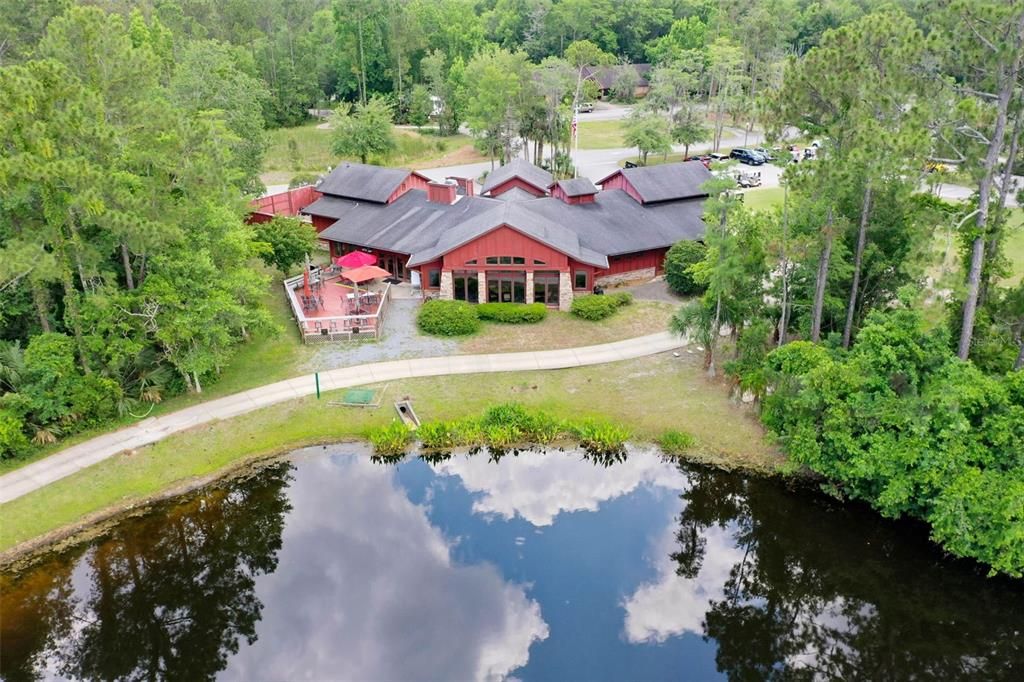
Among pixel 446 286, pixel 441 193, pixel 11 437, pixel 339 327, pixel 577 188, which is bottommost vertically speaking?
pixel 339 327

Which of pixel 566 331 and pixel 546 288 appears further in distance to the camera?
pixel 546 288

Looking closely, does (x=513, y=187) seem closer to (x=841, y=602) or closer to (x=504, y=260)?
(x=504, y=260)

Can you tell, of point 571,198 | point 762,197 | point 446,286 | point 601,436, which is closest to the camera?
point 601,436

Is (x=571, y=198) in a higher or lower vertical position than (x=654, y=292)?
higher

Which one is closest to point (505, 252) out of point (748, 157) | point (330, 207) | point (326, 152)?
point (330, 207)

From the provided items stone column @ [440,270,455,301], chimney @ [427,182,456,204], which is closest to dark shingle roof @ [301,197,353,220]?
chimney @ [427,182,456,204]

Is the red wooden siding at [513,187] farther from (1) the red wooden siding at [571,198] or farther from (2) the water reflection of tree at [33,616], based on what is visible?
(2) the water reflection of tree at [33,616]
